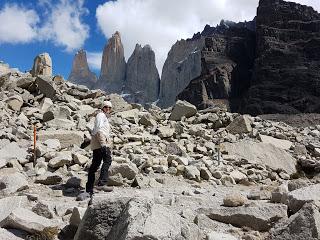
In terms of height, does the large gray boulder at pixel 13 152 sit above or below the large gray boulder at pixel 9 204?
above

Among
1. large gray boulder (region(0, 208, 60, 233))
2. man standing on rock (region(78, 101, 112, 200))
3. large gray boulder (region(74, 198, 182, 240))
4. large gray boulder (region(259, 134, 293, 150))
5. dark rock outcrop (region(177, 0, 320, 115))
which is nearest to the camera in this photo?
large gray boulder (region(74, 198, 182, 240))

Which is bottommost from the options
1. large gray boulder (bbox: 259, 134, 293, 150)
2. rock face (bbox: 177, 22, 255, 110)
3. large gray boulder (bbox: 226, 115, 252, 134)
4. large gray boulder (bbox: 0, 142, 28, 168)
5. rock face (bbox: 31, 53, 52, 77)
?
large gray boulder (bbox: 0, 142, 28, 168)

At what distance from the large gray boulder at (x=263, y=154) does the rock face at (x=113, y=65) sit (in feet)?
475

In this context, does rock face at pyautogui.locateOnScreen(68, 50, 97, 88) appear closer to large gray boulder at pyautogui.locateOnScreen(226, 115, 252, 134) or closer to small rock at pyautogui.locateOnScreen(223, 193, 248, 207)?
large gray boulder at pyautogui.locateOnScreen(226, 115, 252, 134)

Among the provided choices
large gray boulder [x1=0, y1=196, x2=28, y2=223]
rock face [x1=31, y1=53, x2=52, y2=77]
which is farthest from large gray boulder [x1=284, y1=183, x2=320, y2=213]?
rock face [x1=31, y1=53, x2=52, y2=77]

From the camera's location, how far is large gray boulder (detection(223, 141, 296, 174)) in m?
14.8

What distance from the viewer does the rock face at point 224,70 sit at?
339 feet

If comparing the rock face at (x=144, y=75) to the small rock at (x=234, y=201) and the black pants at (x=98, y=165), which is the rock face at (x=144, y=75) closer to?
the black pants at (x=98, y=165)

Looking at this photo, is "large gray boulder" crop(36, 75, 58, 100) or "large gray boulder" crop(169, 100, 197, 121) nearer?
"large gray boulder" crop(169, 100, 197, 121)

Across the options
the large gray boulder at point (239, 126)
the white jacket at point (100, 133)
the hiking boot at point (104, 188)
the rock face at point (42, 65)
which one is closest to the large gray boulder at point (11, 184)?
the hiking boot at point (104, 188)

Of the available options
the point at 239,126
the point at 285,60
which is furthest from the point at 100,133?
the point at 285,60

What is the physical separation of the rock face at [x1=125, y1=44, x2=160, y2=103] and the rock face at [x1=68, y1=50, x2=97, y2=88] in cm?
1719

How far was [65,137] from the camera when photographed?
1379 centimetres

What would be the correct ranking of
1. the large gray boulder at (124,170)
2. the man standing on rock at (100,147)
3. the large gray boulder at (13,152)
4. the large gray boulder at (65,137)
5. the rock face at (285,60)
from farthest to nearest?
the rock face at (285,60) < the large gray boulder at (65,137) < the large gray boulder at (13,152) < the large gray boulder at (124,170) < the man standing on rock at (100,147)
